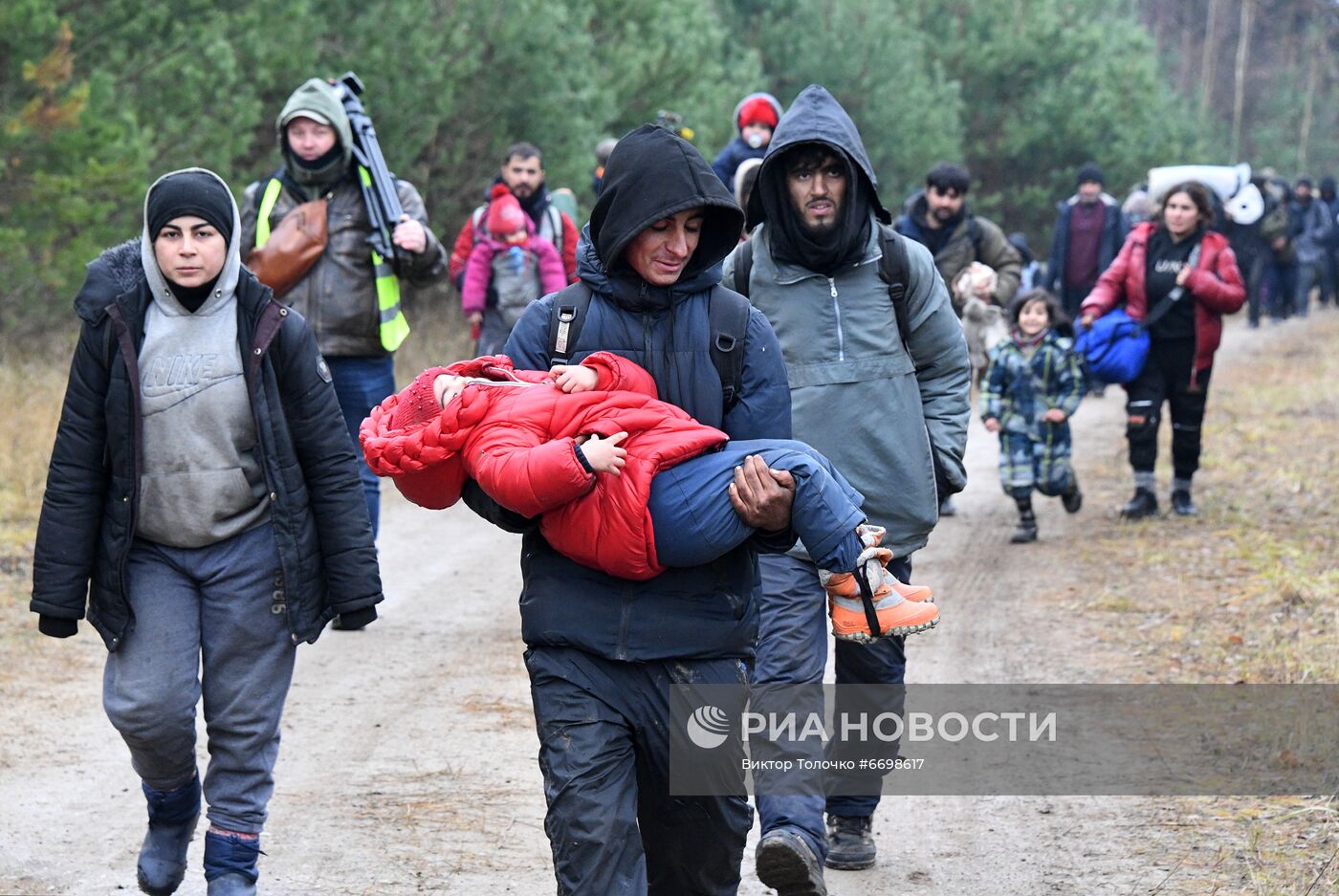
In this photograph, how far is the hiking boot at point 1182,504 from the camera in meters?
11.0

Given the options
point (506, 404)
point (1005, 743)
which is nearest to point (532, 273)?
point (1005, 743)

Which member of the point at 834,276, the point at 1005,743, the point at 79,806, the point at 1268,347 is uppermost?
the point at 834,276

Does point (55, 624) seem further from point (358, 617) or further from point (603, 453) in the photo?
point (603, 453)

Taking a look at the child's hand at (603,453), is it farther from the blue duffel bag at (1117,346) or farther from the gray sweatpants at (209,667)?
the blue duffel bag at (1117,346)

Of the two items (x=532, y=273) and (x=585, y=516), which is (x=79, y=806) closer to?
(x=585, y=516)

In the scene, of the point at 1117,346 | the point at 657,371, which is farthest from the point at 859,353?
the point at 1117,346

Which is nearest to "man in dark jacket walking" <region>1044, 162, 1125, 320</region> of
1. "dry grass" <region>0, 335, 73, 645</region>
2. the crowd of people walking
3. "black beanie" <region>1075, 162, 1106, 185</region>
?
"black beanie" <region>1075, 162, 1106, 185</region>

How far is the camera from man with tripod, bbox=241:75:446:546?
7.41m

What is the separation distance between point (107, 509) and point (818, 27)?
2105cm

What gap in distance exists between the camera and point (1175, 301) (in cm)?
1018

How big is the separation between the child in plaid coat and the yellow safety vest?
411cm

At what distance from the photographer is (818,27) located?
24219mm

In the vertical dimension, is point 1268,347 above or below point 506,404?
below

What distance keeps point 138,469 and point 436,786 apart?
192 cm
